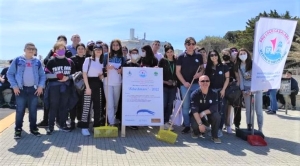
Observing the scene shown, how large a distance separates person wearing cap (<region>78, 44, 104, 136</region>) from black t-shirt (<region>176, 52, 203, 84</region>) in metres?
1.76

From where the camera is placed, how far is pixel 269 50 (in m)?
6.57

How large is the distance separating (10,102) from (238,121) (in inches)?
310

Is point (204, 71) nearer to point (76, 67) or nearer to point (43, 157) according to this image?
point (76, 67)

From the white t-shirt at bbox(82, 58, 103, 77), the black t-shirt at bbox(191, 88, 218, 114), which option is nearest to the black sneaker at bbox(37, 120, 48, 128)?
the white t-shirt at bbox(82, 58, 103, 77)

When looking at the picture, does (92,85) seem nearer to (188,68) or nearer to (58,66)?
(58,66)

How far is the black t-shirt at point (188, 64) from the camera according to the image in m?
7.21

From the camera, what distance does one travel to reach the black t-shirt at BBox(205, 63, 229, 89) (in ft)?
23.0

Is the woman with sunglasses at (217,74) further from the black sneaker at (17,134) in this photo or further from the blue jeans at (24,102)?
the black sneaker at (17,134)

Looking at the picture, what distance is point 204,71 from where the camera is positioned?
23.7 feet

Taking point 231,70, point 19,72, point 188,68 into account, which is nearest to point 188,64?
point 188,68

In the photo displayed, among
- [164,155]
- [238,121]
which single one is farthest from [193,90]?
[164,155]

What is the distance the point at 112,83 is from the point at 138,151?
6.12 feet

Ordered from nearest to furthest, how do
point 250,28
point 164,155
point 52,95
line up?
point 164,155, point 52,95, point 250,28

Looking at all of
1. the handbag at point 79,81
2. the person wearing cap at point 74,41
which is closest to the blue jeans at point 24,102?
the handbag at point 79,81
